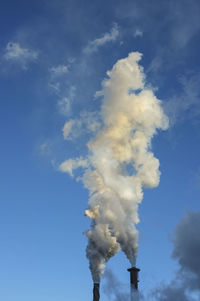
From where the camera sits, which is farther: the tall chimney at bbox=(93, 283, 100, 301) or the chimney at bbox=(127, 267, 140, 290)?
Answer: the tall chimney at bbox=(93, 283, 100, 301)

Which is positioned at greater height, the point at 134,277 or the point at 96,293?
the point at 134,277

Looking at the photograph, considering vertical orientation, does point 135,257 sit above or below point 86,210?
below

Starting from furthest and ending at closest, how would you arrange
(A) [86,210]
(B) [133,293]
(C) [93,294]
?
(A) [86,210]
(C) [93,294]
(B) [133,293]

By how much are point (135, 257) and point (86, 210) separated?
9.75 m

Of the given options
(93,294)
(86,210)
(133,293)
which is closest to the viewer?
(133,293)

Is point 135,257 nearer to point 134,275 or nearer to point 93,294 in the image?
point 134,275

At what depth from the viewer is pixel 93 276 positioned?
5369cm

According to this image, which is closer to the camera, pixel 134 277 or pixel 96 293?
pixel 134 277

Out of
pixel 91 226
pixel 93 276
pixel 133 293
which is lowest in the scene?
pixel 133 293

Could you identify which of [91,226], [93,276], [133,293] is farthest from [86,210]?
[133,293]

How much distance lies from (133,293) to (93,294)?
255 inches

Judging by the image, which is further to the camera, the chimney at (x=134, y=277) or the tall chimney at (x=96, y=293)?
the tall chimney at (x=96, y=293)

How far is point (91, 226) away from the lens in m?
55.4

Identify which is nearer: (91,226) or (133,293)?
(133,293)
